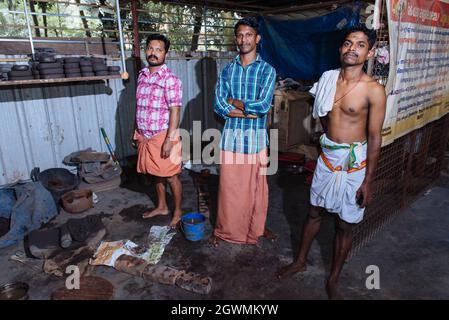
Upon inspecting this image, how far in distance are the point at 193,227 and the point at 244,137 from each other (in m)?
1.25

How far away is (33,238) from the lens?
372cm

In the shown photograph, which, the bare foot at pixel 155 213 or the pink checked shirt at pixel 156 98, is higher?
the pink checked shirt at pixel 156 98

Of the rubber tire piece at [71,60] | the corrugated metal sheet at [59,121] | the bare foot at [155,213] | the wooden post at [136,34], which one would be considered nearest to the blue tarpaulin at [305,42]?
the corrugated metal sheet at [59,121]

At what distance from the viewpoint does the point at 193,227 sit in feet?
12.5

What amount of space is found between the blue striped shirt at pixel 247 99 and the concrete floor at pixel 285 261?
124 centimetres

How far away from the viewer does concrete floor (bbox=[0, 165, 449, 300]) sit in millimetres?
3092

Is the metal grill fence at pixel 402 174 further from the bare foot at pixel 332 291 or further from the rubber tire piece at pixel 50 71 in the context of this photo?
the rubber tire piece at pixel 50 71

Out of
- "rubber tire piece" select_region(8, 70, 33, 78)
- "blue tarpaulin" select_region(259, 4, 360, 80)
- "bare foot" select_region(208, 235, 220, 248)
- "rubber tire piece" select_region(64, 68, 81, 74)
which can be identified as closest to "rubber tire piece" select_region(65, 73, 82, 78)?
"rubber tire piece" select_region(64, 68, 81, 74)

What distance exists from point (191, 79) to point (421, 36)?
4736 millimetres

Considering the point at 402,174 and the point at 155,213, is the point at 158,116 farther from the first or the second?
the point at 402,174

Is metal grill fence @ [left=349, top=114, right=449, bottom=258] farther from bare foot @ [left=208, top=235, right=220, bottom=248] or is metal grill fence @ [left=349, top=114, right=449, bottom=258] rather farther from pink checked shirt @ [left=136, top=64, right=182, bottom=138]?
pink checked shirt @ [left=136, top=64, right=182, bottom=138]

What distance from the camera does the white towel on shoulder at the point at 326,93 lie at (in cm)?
273

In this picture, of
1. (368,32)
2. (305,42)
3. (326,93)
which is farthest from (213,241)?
(305,42)
